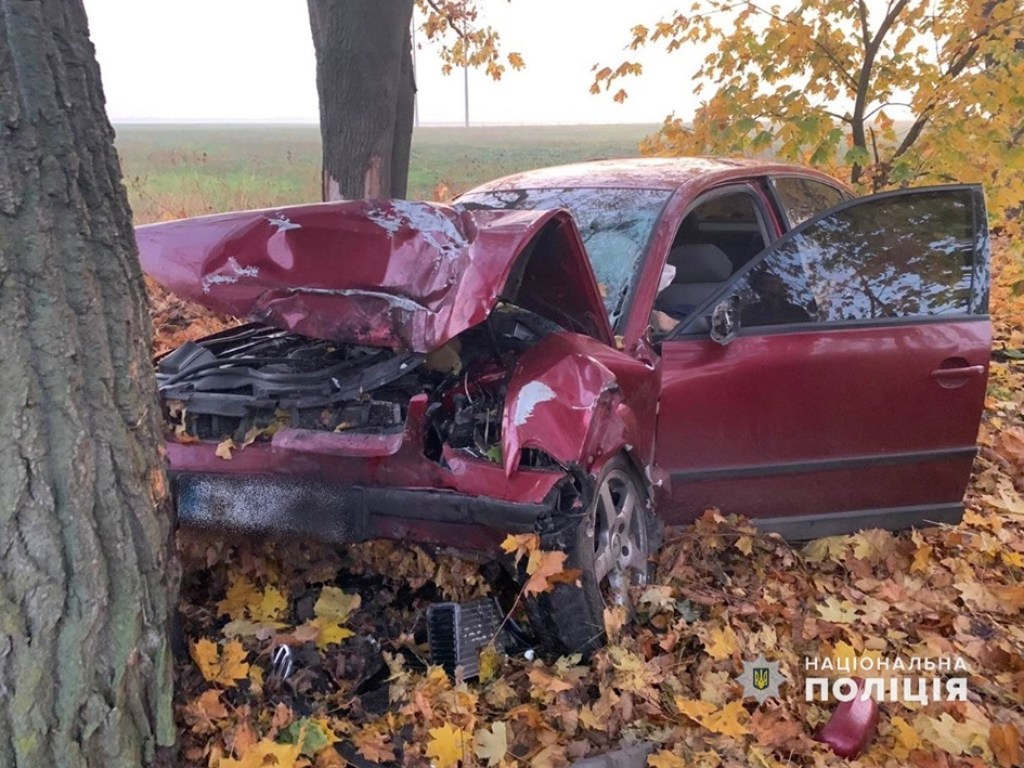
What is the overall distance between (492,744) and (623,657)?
550 mm

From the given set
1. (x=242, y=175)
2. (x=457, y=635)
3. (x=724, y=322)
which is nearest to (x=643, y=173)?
(x=724, y=322)

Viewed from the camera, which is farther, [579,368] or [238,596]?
[238,596]

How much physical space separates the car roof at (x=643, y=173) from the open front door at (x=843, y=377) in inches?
23.5

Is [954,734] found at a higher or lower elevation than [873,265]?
lower

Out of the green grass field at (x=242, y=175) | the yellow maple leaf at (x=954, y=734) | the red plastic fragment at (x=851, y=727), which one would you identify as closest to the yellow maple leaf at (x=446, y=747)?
the red plastic fragment at (x=851, y=727)

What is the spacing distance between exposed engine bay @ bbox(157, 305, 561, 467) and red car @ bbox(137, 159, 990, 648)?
0.01 metres

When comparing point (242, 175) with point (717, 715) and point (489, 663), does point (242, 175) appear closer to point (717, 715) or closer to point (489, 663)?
point (489, 663)

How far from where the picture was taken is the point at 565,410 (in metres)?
2.72

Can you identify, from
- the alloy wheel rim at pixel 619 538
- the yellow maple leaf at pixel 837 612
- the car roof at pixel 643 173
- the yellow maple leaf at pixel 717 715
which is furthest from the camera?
the car roof at pixel 643 173

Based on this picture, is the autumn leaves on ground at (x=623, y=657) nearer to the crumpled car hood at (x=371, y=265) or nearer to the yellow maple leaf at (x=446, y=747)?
the yellow maple leaf at (x=446, y=747)

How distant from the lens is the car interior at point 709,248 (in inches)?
163

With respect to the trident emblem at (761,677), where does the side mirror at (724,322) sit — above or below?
above

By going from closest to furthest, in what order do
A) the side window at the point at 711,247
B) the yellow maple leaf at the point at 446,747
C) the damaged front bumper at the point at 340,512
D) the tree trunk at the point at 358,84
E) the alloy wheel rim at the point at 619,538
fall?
the yellow maple leaf at the point at 446,747, the damaged front bumper at the point at 340,512, the alloy wheel rim at the point at 619,538, the side window at the point at 711,247, the tree trunk at the point at 358,84

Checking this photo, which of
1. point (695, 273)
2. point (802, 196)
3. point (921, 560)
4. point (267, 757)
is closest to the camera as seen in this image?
point (267, 757)
